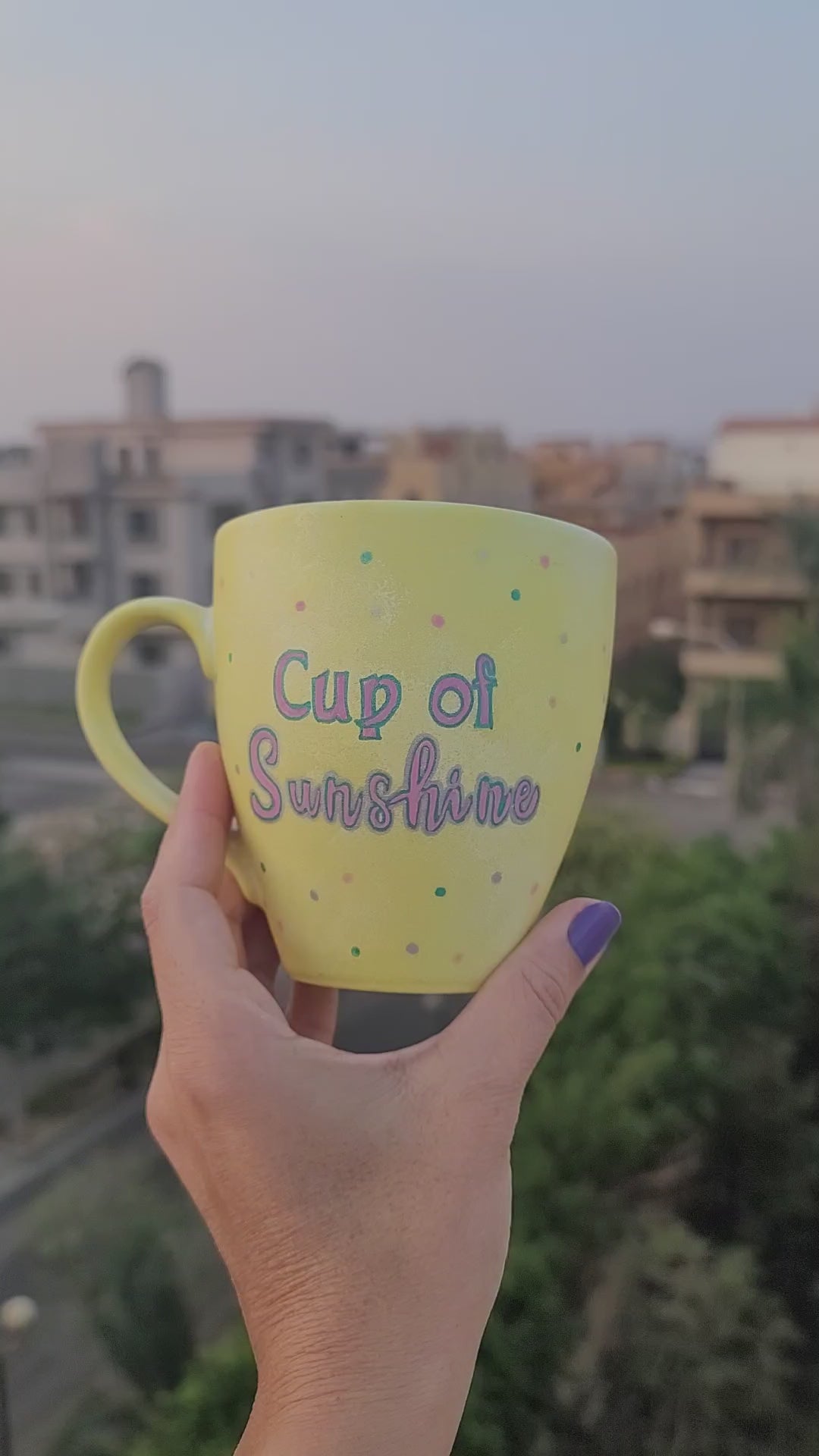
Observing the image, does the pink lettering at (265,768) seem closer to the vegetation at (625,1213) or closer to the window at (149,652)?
the vegetation at (625,1213)

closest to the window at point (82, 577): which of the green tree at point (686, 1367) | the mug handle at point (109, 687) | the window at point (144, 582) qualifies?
the window at point (144, 582)

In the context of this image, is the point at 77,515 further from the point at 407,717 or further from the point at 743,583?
the point at 743,583

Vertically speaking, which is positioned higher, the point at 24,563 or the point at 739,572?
the point at 24,563

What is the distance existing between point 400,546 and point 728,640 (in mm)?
4412

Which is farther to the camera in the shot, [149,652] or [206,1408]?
[149,652]

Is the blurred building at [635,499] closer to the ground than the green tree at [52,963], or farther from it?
farther from it

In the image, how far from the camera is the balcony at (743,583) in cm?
436

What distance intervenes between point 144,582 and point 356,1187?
240 cm

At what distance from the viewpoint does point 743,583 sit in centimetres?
441

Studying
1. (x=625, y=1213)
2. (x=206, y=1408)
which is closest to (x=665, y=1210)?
(x=625, y=1213)

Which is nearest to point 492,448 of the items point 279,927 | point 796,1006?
point 796,1006

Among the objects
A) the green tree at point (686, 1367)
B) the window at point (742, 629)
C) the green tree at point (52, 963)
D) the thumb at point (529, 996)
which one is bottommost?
the green tree at point (686, 1367)

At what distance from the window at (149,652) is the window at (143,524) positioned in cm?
36

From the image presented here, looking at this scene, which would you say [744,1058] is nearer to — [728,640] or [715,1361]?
[715,1361]
